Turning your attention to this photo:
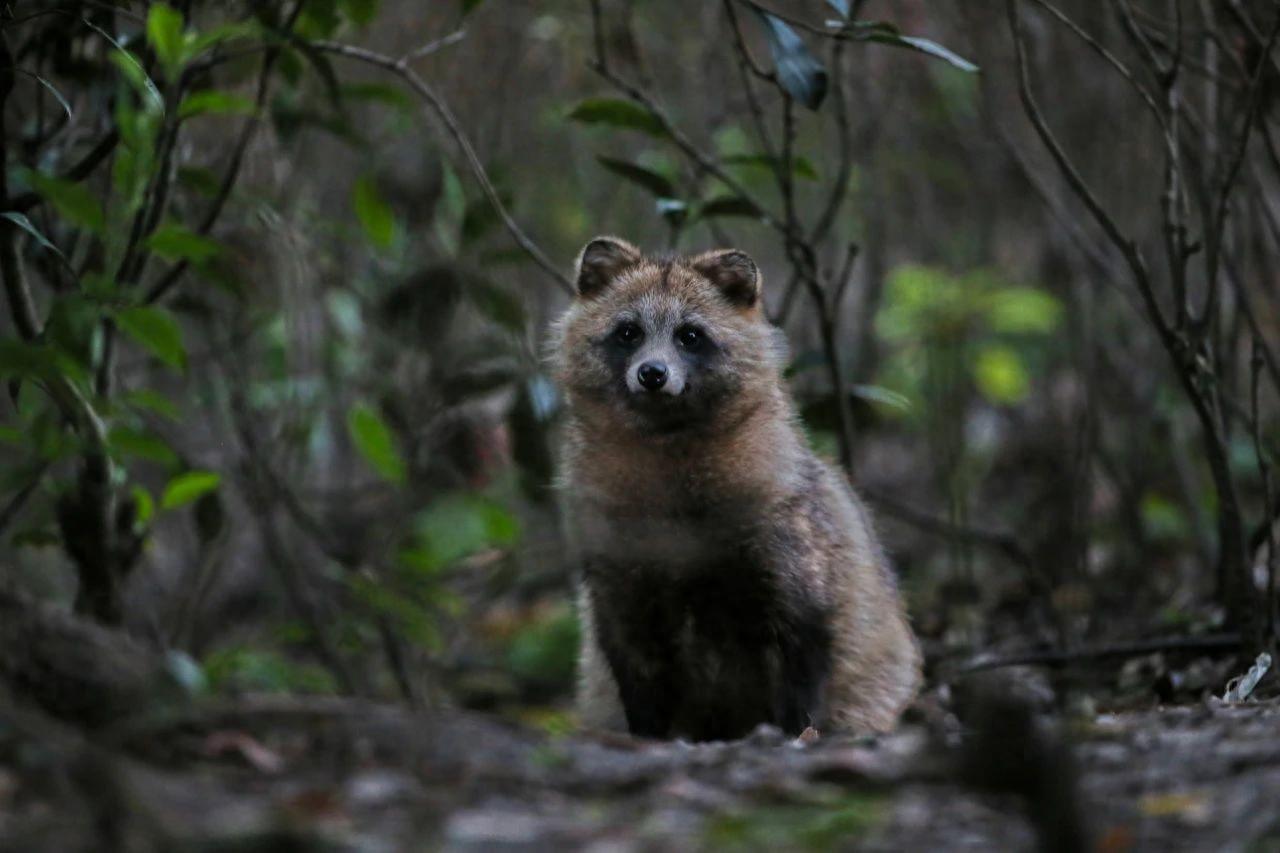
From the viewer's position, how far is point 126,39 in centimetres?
588

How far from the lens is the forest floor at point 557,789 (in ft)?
9.14

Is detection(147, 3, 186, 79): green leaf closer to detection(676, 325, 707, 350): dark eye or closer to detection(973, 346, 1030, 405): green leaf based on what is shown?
detection(676, 325, 707, 350): dark eye

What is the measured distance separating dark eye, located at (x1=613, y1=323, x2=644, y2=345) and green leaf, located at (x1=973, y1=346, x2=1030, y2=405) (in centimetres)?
595

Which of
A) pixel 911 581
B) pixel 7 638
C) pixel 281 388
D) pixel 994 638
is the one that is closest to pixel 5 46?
pixel 7 638

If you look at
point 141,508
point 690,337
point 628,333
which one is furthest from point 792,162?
point 141,508

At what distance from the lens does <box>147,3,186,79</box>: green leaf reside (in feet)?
15.0

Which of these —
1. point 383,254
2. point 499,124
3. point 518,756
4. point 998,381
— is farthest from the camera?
point 998,381

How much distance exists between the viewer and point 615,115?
6371mm

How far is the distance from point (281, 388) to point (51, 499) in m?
3.05

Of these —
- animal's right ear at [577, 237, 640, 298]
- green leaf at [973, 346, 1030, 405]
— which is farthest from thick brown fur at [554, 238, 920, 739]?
green leaf at [973, 346, 1030, 405]

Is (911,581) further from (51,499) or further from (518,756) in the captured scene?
(518,756)

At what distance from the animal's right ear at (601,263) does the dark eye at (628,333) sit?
349mm

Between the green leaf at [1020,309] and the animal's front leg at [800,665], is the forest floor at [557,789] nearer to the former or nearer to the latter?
the animal's front leg at [800,665]

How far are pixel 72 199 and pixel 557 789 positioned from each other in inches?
78.2
